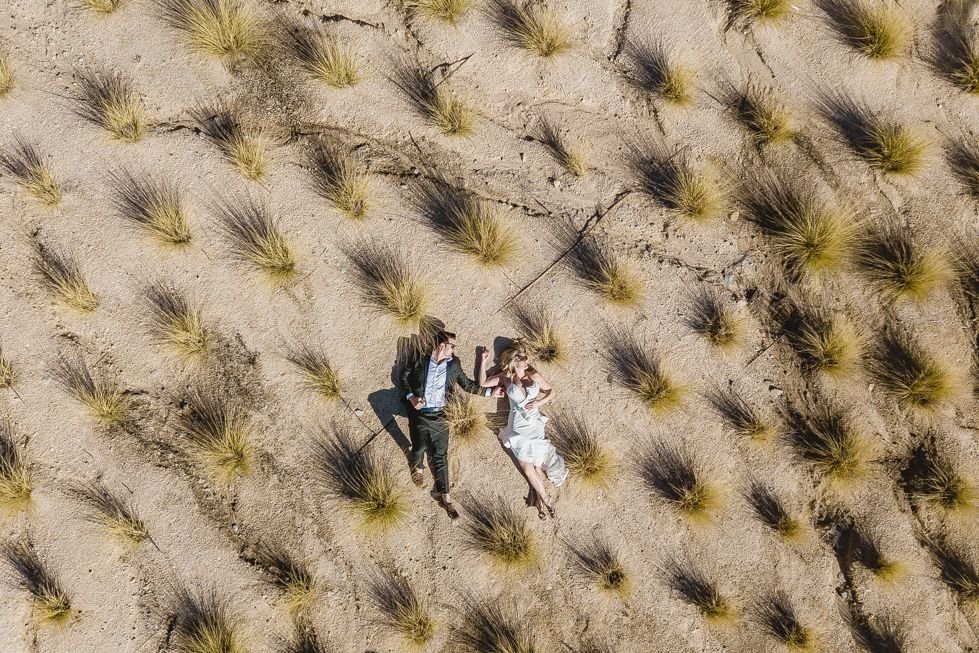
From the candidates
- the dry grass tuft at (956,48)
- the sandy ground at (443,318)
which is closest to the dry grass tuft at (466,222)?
the sandy ground at (443,318)

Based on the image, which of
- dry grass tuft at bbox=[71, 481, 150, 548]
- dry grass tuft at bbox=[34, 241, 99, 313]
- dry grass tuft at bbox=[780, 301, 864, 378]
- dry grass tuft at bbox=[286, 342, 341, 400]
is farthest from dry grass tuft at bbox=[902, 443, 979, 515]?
dry grass tuft at bbox=[34, 241, 99, 313]

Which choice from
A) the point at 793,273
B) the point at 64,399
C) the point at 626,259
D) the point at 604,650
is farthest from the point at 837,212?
the point at 64,399

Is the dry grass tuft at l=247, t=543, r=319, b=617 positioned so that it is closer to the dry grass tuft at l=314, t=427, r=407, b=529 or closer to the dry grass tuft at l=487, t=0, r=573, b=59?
the dry grass tuft at l=314, t=427, r=407, b=529

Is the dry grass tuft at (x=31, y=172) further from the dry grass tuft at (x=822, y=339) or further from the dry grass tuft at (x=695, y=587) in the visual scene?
the dry grass tuft at (x=822, y=339)

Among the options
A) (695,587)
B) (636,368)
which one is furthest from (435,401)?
(695,587)

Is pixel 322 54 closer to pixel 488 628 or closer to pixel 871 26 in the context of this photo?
pixel 871 26

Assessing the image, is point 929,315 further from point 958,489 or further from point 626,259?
point 626,259
